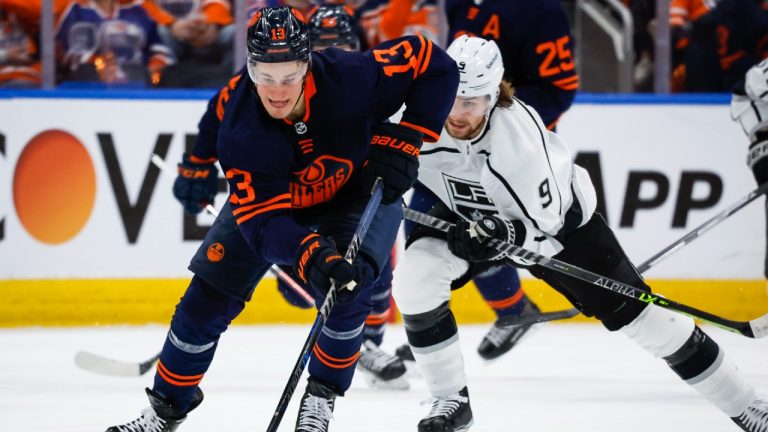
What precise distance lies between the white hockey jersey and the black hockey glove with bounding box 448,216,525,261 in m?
0.09

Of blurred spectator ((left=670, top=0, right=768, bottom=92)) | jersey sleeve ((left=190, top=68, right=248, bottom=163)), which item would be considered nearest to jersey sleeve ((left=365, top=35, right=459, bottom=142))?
jersey sleeve ((left=190, top=68, right=248, bottom=163))

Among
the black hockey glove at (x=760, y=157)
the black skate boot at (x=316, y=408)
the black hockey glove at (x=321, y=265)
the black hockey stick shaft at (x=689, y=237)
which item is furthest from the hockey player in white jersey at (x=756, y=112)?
the black hockey glove at (x=321, y=265)

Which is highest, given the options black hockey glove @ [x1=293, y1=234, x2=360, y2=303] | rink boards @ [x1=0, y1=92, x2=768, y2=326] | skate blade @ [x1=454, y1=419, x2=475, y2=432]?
black hockey glove @ [x1=293, y1=234, x2=360, y2=303]

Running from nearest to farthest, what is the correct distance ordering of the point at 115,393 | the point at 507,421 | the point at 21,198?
the point at 507,421
the point at 115,393
the point at 21,198

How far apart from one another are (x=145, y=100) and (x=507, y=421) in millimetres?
2608

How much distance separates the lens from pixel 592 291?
3.34 metres

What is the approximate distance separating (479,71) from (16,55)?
Result: 3012 millimetres

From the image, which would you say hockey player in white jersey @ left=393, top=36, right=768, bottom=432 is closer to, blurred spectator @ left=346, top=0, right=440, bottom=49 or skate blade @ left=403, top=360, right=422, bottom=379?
skate blade @ left=403, top=360, right=422, bottom=379

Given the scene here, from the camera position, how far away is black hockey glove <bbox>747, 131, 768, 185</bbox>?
15.2 feet

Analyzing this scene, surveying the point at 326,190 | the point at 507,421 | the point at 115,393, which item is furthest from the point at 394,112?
the point at 115,393

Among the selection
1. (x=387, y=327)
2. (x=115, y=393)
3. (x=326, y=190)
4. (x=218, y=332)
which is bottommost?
(x=387, y=327)

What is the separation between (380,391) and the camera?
425 cm

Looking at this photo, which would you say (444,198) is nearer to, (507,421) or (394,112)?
(394,112)

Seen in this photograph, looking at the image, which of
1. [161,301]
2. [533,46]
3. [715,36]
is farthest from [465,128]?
[715,36]
